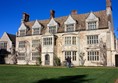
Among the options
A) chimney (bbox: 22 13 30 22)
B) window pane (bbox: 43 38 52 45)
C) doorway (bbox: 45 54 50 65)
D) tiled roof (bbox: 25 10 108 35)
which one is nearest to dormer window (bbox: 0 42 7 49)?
chimney (bbox: 22 13 30 22)

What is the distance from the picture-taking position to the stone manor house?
32906mm

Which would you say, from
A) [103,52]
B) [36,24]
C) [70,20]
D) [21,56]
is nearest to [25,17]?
[36,24]

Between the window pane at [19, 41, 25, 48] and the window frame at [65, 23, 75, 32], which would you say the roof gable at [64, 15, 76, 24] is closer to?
the window frame at [65, 23, 75, 32]

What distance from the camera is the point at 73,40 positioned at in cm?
3562

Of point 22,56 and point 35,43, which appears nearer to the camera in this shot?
point 35,43

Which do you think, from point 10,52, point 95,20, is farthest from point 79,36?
point 10,52

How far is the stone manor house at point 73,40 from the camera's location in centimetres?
3291

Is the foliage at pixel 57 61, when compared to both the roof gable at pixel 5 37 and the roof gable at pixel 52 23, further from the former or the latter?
the roof gable at pixel 5 37

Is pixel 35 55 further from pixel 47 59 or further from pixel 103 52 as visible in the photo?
pixel 103 52

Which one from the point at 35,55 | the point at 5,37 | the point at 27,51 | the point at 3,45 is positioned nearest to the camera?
the point at 35,55

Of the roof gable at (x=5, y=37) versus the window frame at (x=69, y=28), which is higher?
the window frame at (x=69, y=28)

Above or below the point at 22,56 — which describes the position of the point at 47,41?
above

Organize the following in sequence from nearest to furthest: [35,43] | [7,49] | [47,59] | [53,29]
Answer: [47,59]
[53,29]
[35,43]
[7,49]

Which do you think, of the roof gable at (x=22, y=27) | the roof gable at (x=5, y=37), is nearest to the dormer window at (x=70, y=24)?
the roof gable at (x=22, y=27)
